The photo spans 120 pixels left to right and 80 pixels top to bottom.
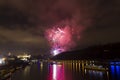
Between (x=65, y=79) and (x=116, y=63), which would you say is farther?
(x=116, y=63)

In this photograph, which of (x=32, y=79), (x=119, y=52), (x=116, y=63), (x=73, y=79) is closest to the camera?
(x=73, y=79)

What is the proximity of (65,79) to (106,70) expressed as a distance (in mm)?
31240

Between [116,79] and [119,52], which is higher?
[119,52]

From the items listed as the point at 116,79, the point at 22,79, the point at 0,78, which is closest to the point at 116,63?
the point at 116,79

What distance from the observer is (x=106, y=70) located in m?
102

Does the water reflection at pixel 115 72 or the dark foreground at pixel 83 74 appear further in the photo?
the dark foreground at pixel 83 74

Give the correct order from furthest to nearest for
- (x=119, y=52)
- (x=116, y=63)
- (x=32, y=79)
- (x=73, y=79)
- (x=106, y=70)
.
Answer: (x=119, y=52) < (x=116, y=63) < (x=106, y=70) < (x=32, y=79) < (x=73, y=79)

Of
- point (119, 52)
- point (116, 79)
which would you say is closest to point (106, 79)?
point (116, 79)

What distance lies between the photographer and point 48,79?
8500 cm

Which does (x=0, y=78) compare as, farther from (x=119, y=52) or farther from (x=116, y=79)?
(x=119, y=52)

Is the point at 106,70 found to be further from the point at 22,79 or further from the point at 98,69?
the point at 22,79

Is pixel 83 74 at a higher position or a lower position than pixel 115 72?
lower

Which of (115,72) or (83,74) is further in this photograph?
(83,74)

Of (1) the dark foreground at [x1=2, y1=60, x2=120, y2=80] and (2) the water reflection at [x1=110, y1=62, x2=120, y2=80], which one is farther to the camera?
(1) the dark foreground at [x1=2, y1=60, x2=120, y2=80]
